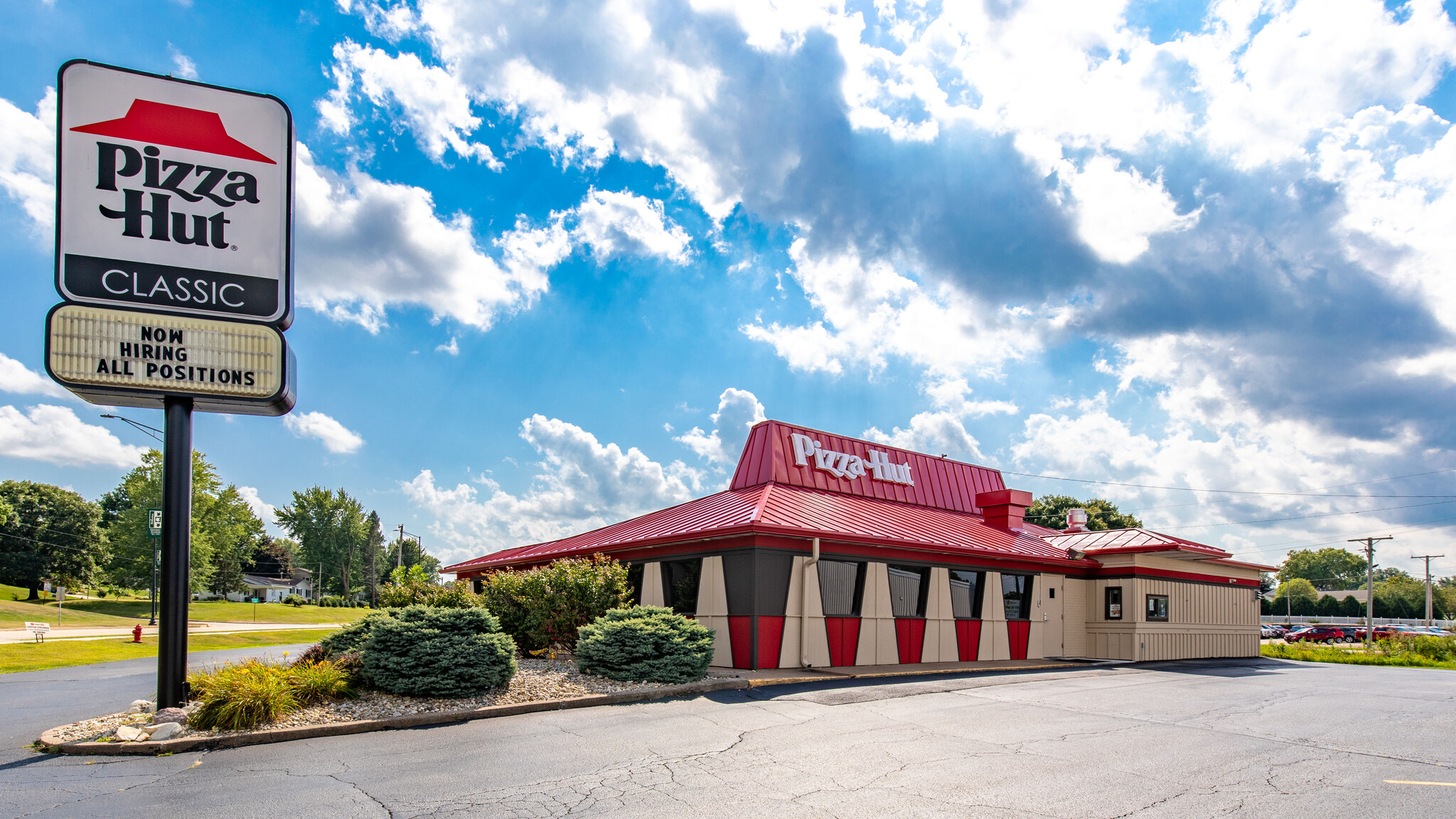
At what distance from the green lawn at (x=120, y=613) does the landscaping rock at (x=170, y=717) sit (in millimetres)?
34276

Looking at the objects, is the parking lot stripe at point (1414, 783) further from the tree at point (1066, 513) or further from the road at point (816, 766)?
the tree at point (1066, 513)

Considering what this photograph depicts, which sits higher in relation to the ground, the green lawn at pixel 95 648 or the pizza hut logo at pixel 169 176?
the pizza hut logo at pixel 169 176

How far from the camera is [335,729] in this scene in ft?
33.8

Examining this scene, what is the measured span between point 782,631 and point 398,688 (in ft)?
27.9

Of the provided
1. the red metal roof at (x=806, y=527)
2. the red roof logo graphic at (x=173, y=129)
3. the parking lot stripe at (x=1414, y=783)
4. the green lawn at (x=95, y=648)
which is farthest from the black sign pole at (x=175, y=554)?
the parking lot stripe at (x=1414, y=783)

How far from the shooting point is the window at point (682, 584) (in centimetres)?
1903

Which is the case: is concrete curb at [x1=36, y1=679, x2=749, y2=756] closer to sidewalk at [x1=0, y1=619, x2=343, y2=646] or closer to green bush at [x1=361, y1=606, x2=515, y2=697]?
green bush at [x1=361, y1=606, x2=515, y2=697]

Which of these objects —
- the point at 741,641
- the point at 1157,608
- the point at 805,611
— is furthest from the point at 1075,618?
the point at 741,641

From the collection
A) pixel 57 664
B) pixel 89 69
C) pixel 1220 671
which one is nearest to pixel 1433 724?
pixel 1220 671

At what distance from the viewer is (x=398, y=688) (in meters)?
11.8

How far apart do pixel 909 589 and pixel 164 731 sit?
1596 centimetres

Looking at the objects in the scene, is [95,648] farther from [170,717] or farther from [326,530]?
[326,530]

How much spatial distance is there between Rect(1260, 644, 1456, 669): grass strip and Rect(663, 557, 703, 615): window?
24.4m

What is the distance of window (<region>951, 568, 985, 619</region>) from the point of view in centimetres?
2153
